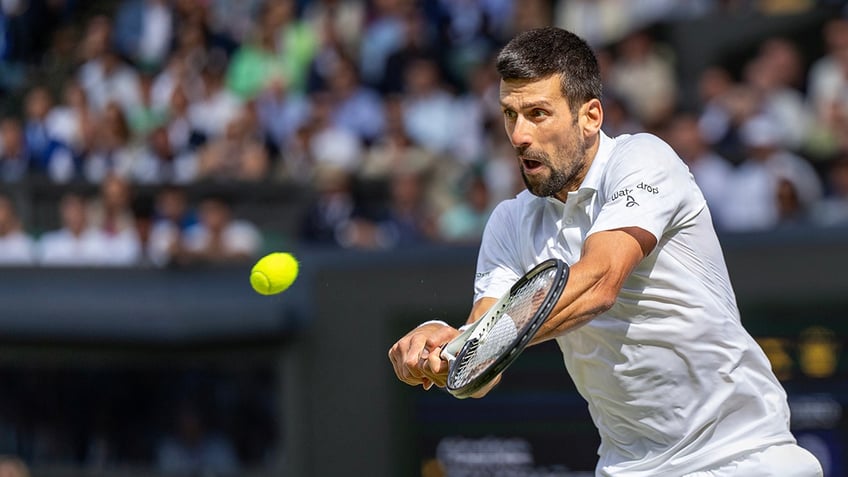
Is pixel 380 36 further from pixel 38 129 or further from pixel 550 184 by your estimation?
pixel 550 184

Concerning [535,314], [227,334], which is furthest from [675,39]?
[535,314]

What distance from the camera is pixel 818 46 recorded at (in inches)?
462

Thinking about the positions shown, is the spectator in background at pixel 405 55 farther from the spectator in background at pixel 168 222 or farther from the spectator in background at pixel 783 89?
the spectator in background at pixel 783 89

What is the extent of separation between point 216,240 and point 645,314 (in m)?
7.77

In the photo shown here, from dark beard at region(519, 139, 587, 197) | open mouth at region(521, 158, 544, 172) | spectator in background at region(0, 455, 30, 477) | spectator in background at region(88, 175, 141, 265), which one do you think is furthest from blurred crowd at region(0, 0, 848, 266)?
open mouth at region(521, 158, 544, 172)

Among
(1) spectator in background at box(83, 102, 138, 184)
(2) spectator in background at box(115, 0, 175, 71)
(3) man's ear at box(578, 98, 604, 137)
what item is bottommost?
(3) man's ear at box(578, 98, 604, 137)

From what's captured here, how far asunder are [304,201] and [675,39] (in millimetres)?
3616

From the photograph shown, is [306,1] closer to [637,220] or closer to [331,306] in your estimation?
[331,306]

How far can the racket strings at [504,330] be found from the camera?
390 cm

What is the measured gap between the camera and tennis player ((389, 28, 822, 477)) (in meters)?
4.41

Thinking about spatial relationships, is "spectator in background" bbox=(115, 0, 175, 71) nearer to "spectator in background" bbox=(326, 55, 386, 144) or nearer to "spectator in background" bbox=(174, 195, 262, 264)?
"spectator in background" bbox=(326, 55, 386, 144)

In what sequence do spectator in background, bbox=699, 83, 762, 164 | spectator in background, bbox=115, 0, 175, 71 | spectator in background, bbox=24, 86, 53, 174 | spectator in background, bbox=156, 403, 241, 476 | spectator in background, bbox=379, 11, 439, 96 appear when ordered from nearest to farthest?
spectator in background, bbox=699, 83, 762, 164 < spectator in background, bbox=156, 403, 241, 476 < spectator in background, bbox=379, 11, 439, 96 < spectator in background, bbox=24, 86, 53, 174 < spectator in background, bbox=115, 0, 175, 71

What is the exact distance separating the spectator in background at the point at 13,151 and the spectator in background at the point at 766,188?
22.2ft

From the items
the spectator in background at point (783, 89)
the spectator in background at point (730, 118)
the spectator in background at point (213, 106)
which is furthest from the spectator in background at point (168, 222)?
the spectator in background at point (783, 89)
